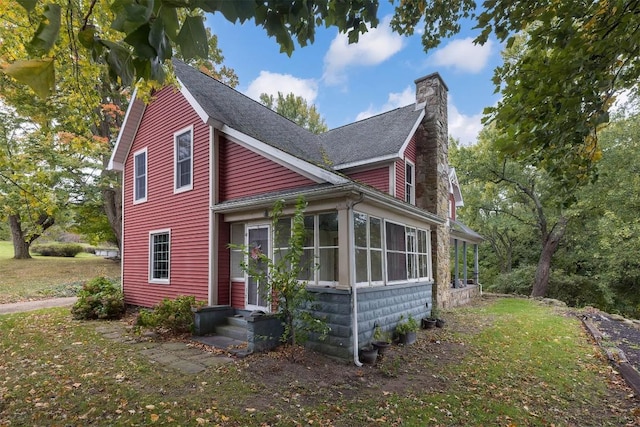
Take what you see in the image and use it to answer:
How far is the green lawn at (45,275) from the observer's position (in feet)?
48.3

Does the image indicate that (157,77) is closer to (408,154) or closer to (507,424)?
(507,424)

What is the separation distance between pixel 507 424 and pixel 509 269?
23282mm

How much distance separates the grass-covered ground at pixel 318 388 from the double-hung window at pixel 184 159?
4.38 metres

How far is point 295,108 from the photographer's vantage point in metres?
30.6

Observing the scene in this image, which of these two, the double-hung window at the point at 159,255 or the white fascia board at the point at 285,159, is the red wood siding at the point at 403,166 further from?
the double-hung window at the point at 159,255

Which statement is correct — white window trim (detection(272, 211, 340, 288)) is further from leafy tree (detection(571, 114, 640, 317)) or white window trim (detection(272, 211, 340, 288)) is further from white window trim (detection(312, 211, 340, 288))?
leafy tree (detection(571, 114, 640, 317))

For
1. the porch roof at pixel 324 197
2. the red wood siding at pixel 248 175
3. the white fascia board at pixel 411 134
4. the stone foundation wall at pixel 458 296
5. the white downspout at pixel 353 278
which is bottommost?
the stone foundation wall at pixel 458 296

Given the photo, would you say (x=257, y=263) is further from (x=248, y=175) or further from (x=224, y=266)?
(x=248, y=175)

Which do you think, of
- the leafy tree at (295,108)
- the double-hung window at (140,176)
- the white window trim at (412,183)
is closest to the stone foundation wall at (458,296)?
the white window trim at (412,183)

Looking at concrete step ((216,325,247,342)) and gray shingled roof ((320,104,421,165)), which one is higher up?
gray shingled roof ((320,104,421,165))

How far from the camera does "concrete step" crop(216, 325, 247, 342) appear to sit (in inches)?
298

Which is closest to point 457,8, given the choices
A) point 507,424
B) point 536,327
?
point 507,424

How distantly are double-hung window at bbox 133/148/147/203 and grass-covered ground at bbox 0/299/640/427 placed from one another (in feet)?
16.6

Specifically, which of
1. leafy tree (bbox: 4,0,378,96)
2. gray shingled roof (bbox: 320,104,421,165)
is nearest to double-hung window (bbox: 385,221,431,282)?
gray shingled roof (bbox: 320,104,421,165)
